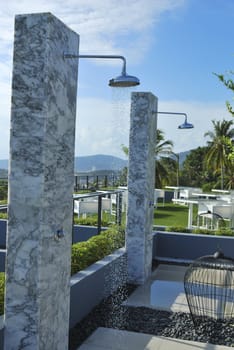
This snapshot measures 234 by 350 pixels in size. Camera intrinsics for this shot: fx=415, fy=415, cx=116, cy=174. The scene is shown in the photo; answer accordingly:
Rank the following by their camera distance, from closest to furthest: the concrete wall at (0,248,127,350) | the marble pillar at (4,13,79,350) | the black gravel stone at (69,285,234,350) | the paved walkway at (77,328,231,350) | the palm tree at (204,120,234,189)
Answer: the marble pillar at (4,13,79,350), the paved walkway at (77,328,231,350), the black gravel stone at (69,285,234,350), the concrete wall at (0,248,127,350), the palm tree at (204,120,234,189)

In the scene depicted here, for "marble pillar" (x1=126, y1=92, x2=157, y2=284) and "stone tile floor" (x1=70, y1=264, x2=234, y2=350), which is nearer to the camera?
"stone tile floor" (x1=70, y1=264, x2=234, y2=350)

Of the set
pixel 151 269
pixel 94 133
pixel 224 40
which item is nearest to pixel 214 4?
pixel 224 40

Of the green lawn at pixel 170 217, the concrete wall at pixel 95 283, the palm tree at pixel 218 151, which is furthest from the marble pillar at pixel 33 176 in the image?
the palm tree at pixel 218 151

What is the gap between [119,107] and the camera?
153 inches

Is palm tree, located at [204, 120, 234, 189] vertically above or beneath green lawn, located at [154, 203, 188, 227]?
above

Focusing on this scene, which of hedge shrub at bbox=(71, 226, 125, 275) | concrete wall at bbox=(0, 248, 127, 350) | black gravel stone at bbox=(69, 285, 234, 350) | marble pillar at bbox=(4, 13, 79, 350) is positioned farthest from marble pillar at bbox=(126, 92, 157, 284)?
marble pillar at bbox=(4, 13, 79, 350)

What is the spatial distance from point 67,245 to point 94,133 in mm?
1298

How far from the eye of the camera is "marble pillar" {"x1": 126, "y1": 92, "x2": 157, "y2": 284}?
4.90 m

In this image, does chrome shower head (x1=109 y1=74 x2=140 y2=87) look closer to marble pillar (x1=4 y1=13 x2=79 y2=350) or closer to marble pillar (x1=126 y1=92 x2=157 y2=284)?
marble pillar (x1=4 y1=13 x2=79 y2=350)

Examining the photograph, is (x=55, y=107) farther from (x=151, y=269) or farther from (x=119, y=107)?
(x=151, y=269)

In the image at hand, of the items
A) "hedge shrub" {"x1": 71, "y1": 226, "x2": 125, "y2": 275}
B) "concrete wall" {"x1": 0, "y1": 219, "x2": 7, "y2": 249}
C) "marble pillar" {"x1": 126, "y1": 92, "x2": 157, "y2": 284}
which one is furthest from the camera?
"concrete wall" {"x1": 0, "y1": 219, "x2": 7, "y2": 249}

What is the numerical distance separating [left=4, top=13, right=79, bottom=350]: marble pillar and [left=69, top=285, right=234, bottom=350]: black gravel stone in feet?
2.95

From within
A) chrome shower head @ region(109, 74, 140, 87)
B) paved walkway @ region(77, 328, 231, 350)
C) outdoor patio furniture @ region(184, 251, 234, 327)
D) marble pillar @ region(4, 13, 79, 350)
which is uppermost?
chrome shower head @ region(109, 74, 140, 87)

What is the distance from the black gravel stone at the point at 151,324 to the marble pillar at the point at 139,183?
0.92 meters
